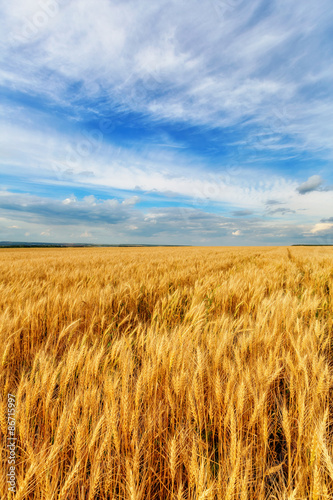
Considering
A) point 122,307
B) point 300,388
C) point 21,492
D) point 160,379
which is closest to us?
point 21,492

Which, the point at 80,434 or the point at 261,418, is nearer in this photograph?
the point at 80,434

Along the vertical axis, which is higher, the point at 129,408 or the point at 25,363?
the point at 129,408

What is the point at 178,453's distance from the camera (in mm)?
804

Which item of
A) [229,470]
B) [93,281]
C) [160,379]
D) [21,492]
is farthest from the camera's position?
[93,281]

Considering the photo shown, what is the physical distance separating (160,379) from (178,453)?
1.29 feet

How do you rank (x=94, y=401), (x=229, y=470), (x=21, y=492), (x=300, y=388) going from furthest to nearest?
(x=300, y=388), (x=94, y=401), (x=229, y=470), (x=21, y=492)

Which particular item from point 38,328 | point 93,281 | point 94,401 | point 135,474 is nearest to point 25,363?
point 38,328

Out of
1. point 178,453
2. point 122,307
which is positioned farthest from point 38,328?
point 178,453

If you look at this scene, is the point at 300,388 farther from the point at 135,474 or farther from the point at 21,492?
the point at 21,492

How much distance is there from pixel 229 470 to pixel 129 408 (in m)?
0.38

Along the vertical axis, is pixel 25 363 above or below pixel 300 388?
below

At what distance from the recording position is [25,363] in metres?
1.57

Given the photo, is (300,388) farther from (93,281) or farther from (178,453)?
(93,281)

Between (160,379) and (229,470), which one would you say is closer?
(229,470)
